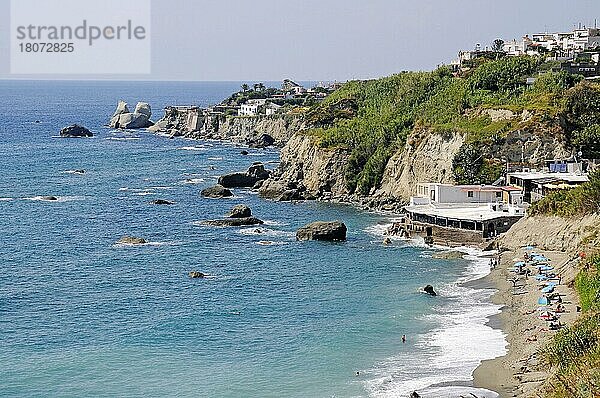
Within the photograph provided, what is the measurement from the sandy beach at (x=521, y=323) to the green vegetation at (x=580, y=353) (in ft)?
3.67

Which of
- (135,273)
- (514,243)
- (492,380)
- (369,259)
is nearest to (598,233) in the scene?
(514,243)

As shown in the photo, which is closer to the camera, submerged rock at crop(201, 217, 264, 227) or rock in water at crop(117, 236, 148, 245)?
rock in water at crop(117, 236, 148, 245)

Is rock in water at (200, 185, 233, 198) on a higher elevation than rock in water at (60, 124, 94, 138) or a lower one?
lower

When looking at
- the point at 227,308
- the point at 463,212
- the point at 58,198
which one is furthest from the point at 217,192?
the point at 227,308

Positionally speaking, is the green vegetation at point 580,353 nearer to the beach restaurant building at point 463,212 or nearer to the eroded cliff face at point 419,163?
the beach restaurant building at point 463,212

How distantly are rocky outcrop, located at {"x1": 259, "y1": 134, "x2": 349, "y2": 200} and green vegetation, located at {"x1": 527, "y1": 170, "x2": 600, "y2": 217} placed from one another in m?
36.2

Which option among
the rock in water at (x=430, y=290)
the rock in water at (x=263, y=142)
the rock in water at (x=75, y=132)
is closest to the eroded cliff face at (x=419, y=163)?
the rock in water at (x=430, y=290)

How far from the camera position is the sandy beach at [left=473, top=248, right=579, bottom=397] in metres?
44.0

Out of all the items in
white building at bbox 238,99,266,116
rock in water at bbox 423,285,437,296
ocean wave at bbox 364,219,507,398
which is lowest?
ocean wave at bbox 364,219,507,398

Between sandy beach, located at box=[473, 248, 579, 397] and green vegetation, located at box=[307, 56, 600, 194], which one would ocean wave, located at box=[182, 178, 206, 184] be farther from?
sandy beach, located at box=[473, 248, 579, 397]

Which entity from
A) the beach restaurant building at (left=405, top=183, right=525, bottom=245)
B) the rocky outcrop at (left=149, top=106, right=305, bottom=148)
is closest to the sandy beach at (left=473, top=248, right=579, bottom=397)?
the beach restaurant building at (left=405, top=183, right=525, bottom=245)

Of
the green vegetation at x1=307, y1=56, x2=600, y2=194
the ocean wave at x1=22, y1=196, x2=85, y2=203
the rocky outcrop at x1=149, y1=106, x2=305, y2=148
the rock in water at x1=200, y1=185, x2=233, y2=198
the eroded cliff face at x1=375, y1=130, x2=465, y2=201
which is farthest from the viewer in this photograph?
the rocky outcrop at x1=149, y1=106, x2=305, y2=148

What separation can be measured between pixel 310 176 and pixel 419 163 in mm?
16885

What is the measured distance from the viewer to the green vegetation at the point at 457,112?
95.4 m
